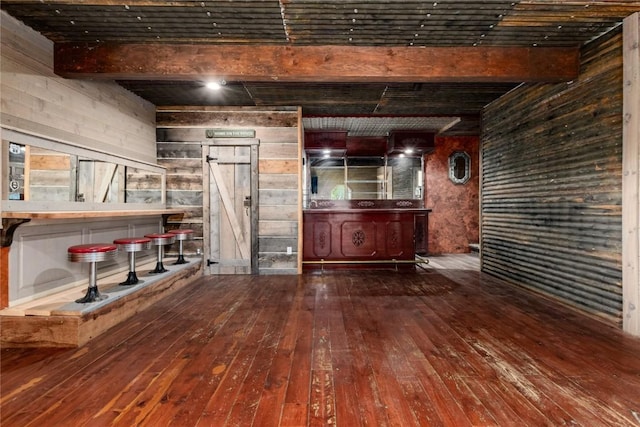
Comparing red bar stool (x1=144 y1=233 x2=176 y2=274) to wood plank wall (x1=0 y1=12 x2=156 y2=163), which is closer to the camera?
wood plank wall (x1=0 y1=12 x2=156 y2=163)

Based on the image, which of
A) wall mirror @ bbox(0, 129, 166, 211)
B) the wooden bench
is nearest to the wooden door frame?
A: wall mirror @ bbox(0, 129, 166, 211)

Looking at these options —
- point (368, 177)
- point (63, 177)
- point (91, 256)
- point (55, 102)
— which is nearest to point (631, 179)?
point (91, 256)

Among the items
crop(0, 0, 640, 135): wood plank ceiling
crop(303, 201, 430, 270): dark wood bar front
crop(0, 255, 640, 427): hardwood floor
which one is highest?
crop(0, 0, 640, 135): wood plank ceiling

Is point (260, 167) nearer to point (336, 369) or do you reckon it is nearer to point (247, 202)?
point (247, 202)

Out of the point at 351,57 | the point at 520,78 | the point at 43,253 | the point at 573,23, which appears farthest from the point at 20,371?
the point at 573,23

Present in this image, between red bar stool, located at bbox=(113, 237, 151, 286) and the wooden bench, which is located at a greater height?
red bar stool, located at bbox=(113, 237, 151, 286)

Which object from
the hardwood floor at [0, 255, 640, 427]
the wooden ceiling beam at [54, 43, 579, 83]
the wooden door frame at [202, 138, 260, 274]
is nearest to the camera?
the hardwood floor at [0, 255, 640, 427]

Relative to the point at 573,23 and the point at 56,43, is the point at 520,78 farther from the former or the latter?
the point at 56,43

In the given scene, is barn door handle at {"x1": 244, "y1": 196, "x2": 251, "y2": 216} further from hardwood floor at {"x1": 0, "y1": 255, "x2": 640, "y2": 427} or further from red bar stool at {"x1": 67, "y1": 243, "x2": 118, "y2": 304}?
red bar stool at {"x1": 67, "y1": 243, "x2": 118, "y2": 304}

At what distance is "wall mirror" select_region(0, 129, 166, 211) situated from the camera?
8.38ft

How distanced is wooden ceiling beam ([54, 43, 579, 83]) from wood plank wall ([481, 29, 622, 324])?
0.38m

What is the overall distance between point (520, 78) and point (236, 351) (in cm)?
401

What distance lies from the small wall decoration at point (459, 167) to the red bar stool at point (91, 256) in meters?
7.59

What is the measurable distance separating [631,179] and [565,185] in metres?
0.72
